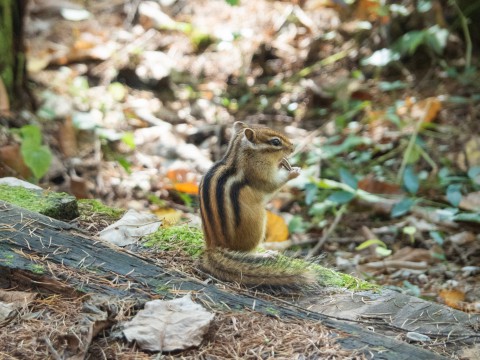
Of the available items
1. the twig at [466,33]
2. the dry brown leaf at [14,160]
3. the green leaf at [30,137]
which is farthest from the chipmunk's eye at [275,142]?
the twig at [466,33]

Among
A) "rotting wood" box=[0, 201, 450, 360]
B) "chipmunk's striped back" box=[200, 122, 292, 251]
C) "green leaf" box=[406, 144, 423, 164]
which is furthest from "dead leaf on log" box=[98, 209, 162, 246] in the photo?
"green leaf" box=[406, 144, 423, 164]

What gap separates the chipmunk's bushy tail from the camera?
3.04 metres

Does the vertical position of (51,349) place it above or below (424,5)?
below

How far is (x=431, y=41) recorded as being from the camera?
686 centimetres

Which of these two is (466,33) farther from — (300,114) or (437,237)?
(437,237)

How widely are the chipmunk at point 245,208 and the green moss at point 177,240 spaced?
13cm

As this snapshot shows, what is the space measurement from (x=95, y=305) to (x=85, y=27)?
23.2 ft

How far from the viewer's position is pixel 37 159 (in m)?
4.85

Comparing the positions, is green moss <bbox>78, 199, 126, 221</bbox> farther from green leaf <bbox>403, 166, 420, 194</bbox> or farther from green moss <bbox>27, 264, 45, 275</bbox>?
green leaf <bbox>403, 166, 420, 194</bbox>

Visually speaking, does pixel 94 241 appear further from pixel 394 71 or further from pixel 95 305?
pixel 394 71

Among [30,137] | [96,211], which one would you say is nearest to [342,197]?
[96,211]

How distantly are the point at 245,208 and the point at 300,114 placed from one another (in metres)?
4.27

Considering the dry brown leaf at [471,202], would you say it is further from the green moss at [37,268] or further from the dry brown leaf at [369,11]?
the green moss at [37,268]

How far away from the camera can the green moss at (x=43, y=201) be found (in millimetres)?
3523
